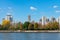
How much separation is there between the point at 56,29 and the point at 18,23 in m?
16.9

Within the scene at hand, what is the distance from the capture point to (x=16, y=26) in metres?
95.2

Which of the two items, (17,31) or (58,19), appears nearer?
(17,31)

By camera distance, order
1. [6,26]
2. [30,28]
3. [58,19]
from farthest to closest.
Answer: [58,19], [6,26], [30,28]

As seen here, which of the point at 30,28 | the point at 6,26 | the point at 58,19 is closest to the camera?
the point at 30,28

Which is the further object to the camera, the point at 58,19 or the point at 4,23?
the point at 58,19

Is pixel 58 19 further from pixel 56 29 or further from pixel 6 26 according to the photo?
pixel 6 26

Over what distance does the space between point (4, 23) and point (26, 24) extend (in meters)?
10.9

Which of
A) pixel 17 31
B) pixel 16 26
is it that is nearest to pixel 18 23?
pixel 16 26

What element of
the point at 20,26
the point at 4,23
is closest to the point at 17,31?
the point at 20,26

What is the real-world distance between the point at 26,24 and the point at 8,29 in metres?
7.33

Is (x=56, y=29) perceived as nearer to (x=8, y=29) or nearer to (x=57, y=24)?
(x=57, y=24)

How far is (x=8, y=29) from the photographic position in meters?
90.5

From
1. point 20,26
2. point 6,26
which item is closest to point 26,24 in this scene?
point 20,26

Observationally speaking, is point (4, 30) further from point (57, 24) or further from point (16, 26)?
point (57, 24)
